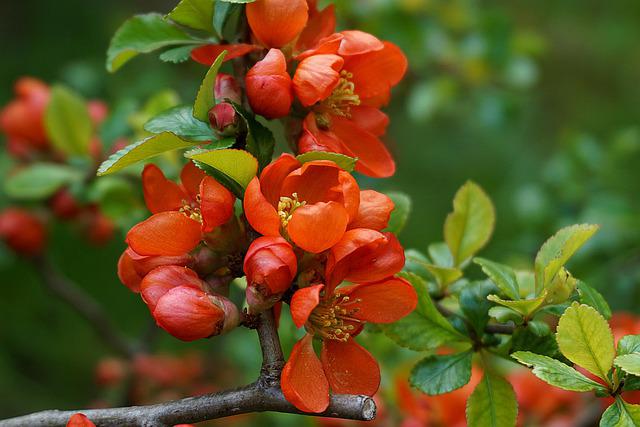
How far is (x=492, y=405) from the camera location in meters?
0.79

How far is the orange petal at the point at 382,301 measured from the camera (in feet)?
2.38

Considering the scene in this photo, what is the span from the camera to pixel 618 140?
1.84m

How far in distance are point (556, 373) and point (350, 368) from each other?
185 millimetres

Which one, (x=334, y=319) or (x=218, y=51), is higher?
(x=218, y=51)

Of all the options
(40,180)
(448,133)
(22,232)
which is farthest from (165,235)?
(448,133)

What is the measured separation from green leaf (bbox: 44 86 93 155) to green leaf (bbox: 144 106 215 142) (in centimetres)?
67

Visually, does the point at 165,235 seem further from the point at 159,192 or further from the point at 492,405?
the point at 492,405

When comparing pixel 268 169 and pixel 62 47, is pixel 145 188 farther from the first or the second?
pixel 62 47

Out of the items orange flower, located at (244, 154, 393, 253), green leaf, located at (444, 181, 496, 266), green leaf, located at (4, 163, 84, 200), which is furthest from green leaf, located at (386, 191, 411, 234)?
green leaf, located at (4, 163, 84, 200)

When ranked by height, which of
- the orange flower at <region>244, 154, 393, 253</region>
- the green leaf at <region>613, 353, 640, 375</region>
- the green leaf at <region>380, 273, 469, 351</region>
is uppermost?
the orange flower at <region>244, 154, 393, 253</region>

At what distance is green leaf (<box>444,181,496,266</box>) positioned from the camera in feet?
3.03

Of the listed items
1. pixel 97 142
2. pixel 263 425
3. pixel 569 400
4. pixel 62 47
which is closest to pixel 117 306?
pixel 263 425

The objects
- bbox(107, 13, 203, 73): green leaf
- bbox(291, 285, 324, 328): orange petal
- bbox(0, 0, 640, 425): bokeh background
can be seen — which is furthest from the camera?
bbox(0, 0, 640, 425): bokeh background

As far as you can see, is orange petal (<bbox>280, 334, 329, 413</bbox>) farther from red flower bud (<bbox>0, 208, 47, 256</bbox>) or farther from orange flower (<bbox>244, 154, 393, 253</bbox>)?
red flower bud (<bbox>0, 208, 47, 256</bbox>)
